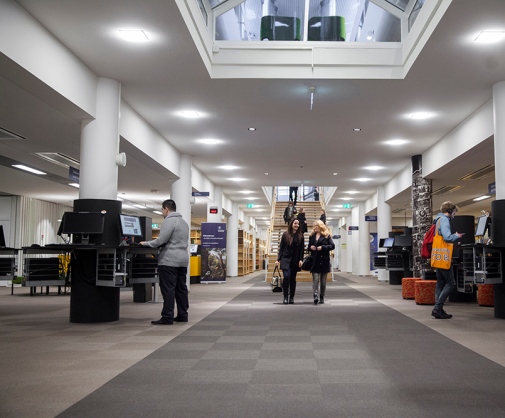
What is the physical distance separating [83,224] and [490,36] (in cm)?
633

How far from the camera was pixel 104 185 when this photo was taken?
29.6 ft

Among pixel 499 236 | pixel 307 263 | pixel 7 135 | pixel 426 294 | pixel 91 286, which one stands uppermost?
pixel 7 135

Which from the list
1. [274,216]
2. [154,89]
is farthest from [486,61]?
[274,216]

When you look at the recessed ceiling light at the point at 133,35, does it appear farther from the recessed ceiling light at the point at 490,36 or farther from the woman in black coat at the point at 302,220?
the woman in black coat at the point at 302,220

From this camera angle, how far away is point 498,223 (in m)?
9.02

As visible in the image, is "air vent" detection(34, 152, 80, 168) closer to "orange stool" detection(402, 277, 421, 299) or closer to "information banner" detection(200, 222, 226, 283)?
"information banner" detection(200, 222, 226, 283)

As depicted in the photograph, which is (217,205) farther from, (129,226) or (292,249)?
(129,226)

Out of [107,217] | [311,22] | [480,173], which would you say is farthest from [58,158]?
[480,173]

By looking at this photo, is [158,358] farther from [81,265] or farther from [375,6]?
[375,6]

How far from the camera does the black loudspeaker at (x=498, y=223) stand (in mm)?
8883

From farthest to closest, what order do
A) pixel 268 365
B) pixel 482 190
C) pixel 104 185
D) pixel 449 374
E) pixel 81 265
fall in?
pixel 482 190 → pixel 104 185 → pixel 81 265 → pixel 268 365 → pixel 449 374

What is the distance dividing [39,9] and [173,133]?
7011mm

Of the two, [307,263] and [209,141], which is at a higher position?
[209,141]

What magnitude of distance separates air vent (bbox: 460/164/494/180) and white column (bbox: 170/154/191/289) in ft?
26.9
